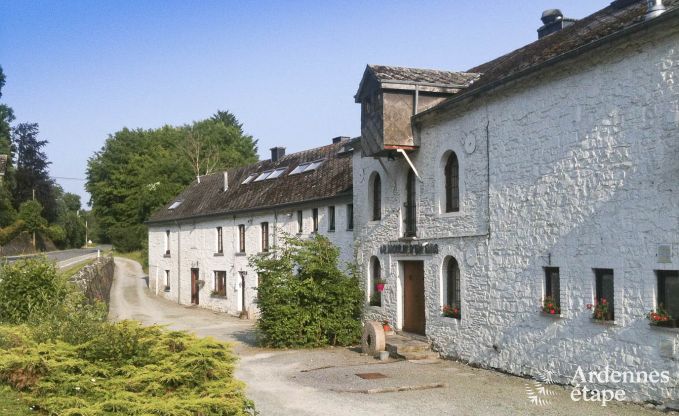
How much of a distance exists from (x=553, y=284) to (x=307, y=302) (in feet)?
28.0

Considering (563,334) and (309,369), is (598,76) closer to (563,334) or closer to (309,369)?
(563,334)

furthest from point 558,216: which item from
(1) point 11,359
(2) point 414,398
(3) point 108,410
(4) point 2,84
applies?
(4) point 2,84

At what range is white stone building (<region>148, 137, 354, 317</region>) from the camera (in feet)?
86.1

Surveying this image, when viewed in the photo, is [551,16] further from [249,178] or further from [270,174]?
[249,178]

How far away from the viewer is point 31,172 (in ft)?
220

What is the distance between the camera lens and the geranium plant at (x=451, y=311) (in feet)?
54.2

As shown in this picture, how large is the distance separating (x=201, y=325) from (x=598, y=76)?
20.1 meters

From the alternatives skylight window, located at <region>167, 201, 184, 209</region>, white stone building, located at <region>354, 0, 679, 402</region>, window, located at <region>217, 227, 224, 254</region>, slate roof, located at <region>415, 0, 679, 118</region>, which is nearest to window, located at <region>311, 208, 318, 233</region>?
white stone building, located at <region>354, 0, 679, 402</region>

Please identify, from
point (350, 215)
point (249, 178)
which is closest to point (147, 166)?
point (249, 178)

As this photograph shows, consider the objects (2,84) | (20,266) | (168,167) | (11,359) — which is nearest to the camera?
(11,359)

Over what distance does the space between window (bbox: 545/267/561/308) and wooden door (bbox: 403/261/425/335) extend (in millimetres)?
5138

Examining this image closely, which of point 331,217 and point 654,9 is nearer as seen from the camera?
point 654,9

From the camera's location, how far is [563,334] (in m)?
12.8

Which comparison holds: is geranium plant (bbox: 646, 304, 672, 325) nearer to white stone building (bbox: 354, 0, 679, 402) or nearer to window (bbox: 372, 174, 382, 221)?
white stone building (bbox: 354, 0, 679, 402)
